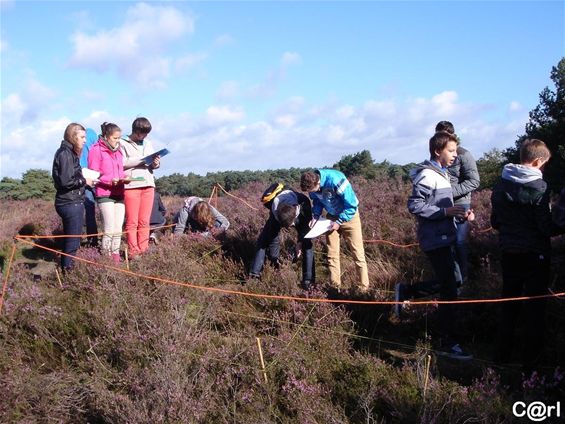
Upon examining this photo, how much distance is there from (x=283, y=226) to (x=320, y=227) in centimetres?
57

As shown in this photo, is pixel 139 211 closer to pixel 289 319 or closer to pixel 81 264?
pixel 81 264

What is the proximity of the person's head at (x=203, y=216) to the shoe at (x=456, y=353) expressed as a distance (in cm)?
404

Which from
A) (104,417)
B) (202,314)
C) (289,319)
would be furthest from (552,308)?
(104,417)

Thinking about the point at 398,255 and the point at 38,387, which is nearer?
the point at 38,387

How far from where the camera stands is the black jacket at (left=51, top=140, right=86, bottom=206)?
19.4 feet

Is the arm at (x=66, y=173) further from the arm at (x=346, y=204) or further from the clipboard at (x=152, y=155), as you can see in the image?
the arm at (x=346, y=204)

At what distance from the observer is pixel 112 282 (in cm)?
529

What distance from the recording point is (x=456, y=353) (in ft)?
13.6

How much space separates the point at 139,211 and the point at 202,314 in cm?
249

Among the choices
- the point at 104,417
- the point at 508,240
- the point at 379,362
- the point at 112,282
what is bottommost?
the point at 104,417

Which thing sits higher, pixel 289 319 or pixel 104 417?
pixel 289 319

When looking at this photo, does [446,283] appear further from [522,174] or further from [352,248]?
[352,248]

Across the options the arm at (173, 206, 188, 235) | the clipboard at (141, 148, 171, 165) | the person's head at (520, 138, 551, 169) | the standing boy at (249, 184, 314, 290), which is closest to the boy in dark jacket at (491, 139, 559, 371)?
the person's head at (520, 138, 551, 169)

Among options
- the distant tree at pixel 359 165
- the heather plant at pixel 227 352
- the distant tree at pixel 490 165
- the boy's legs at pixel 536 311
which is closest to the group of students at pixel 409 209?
the boy's legs at pixel 536 311
